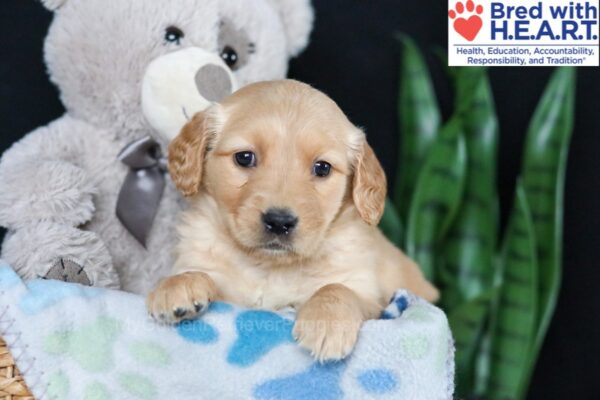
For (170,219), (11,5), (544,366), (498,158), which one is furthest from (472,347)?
(11,5)

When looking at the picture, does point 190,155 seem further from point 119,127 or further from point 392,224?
point 392,224

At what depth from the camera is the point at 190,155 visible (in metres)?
1.87

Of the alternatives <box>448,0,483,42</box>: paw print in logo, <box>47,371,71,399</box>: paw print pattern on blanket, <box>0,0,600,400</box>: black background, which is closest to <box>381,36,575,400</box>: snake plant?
<box>448,0,483,42</box>: paw print in logo

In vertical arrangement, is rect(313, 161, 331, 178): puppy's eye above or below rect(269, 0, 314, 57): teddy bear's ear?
below

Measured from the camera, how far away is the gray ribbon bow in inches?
86.7

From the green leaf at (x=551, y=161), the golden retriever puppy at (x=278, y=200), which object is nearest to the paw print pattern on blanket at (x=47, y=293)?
the golden retriever puppy at (x=278, y=200)

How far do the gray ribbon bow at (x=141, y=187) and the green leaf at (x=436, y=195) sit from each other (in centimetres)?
97

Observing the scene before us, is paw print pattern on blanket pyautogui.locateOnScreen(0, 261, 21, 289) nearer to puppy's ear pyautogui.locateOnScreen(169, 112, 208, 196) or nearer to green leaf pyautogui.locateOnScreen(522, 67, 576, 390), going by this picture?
puppy's ear pyautogui.locateOnScreen(169, 112, 208, 196)

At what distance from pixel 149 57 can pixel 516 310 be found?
157cm

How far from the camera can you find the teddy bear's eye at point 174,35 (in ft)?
7.07

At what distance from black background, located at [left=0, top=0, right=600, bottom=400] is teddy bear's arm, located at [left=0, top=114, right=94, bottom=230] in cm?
125

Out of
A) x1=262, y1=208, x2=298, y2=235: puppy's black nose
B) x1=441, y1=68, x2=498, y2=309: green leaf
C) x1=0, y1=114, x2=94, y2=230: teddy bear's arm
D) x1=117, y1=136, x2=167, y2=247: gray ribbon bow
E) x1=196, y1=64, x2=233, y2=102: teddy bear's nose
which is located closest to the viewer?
x1=262, y1=208, x2=298, y2=235: puppy's black nose

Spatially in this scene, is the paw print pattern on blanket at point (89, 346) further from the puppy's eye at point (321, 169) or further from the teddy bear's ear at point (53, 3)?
the teddy bear's ear at point (53, 3)

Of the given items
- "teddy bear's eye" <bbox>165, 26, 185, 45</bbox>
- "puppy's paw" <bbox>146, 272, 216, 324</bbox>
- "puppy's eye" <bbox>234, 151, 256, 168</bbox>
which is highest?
"teddy bear's eye" <bbox>165, 26, 185, 45</bbox>
